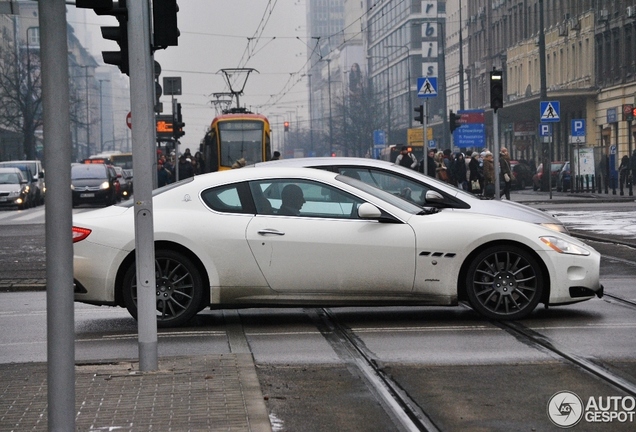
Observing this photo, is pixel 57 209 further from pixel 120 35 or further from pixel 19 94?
pixel 19 94

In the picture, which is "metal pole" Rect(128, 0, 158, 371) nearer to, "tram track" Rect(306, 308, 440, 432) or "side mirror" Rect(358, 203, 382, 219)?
"tram track" Rect(306, 308, 440, 432)

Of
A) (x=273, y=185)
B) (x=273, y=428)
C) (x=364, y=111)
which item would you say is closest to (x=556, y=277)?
(x=273, y=185)

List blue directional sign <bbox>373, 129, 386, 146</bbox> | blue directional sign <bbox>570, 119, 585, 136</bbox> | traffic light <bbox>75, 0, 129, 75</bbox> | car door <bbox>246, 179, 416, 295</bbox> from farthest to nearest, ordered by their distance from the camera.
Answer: blue directional sign <bbox>373, 129, 386, 146</bbox> < blue directional sign <bbox>570, 119, 585, 136</bbox> < car door <bbox>246, 179, 416, 295</bbox> < traffic light <bbox>75, 0, 129, 75</bbox>

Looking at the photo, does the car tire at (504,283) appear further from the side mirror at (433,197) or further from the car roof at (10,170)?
the car roof at (10,170)

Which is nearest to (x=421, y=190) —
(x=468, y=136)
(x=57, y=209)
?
(x=57, y=209)

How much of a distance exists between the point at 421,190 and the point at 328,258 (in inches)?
148

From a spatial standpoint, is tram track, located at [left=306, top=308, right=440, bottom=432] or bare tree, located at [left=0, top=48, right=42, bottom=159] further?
bare tree, located at [left=0, top=48, right=42, bottom=159]

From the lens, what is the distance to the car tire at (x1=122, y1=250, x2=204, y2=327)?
10562 millimetres

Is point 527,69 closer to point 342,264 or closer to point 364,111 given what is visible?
point 364,111

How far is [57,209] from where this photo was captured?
17.1 ft

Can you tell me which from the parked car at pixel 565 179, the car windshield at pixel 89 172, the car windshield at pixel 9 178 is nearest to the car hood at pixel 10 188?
the car windshield at pixel 9 178

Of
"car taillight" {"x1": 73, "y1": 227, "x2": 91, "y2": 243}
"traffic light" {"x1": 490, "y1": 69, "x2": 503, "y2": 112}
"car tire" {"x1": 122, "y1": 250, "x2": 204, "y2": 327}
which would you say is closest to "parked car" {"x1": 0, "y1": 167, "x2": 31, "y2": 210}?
"traffic light" {"x1": 490, "y1": 69, "x2": 503, "y2": 112}

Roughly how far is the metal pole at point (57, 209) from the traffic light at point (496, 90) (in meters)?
22.8

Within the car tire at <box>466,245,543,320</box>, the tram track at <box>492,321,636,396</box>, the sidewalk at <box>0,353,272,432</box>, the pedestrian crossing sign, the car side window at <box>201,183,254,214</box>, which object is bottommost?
the tram track at <box>492,321,636,396</box>
